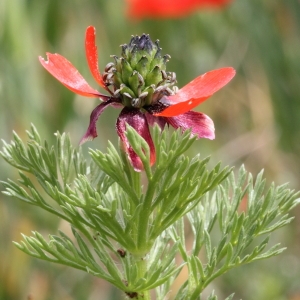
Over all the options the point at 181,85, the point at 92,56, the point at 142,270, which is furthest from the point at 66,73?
the point at 181,85

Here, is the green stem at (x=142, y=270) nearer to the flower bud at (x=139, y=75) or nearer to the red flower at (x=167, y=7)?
the flower bud at (x=139, y=75)

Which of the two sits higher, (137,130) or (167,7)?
(167,7)

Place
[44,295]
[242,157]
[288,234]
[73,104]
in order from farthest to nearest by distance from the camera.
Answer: [242,157]
[288,234]
[73,104]
[44,295]

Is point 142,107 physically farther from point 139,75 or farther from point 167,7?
point 167,7

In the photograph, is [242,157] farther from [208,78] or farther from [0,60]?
[208,78]

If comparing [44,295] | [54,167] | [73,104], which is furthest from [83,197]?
[73,104]

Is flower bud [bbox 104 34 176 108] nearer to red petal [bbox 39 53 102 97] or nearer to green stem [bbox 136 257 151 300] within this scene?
red petal [bbox 39 53 102 97]
